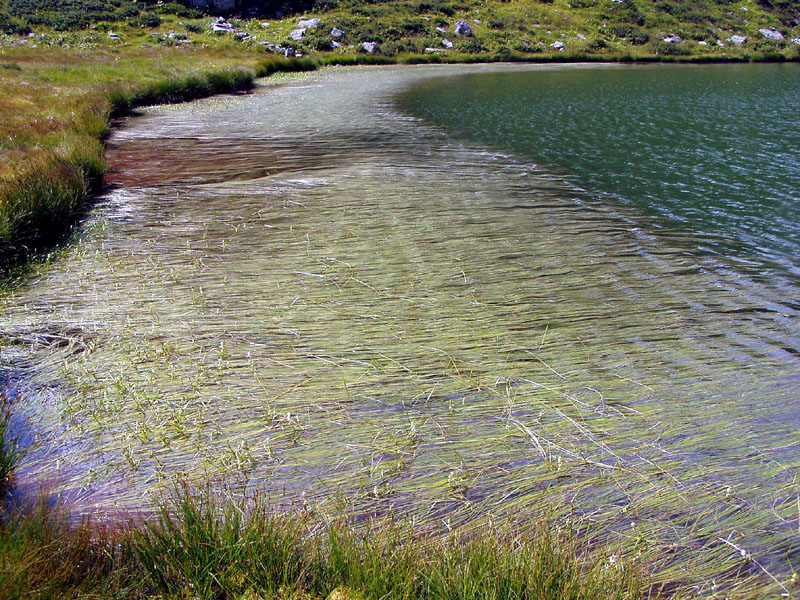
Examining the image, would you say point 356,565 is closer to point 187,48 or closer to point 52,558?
point 52,558

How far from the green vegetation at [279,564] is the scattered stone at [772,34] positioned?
60379 millimetres

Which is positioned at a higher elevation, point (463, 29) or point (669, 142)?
point (463, 29)

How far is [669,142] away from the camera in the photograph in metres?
14.5

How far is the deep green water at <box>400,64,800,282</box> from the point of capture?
8.52m

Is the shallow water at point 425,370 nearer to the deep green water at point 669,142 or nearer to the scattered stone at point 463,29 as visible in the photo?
the deep green water at point 669,142

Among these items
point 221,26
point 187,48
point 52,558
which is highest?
point 221,26

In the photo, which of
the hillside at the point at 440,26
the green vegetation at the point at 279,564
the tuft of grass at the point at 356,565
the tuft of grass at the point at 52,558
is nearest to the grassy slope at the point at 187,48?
the hillside at the point at 440,26

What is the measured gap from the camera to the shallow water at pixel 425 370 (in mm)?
3572

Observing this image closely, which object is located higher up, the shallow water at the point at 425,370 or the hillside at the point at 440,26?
the hillside at the point at 440,26

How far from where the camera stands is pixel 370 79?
2808cm

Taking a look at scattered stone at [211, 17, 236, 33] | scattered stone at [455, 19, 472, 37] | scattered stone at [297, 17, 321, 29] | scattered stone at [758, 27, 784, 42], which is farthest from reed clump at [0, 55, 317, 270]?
scattered stone at [758, 27, 784, 42]

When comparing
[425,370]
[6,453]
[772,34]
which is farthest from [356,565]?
[772,34]

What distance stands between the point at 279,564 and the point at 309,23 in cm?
4712

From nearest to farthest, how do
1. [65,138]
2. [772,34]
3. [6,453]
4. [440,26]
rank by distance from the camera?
[6,453]
[65,138]
[440,26]
[772,34]
